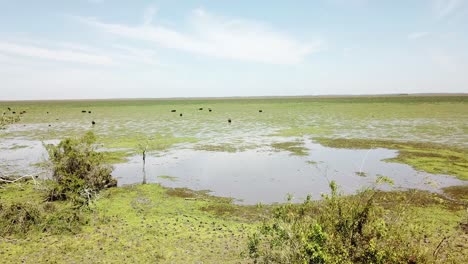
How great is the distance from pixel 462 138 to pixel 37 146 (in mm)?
47689

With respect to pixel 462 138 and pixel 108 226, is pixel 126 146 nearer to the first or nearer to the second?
pixel 108 226

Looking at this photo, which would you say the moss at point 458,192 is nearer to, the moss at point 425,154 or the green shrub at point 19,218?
the moss at point 425,154

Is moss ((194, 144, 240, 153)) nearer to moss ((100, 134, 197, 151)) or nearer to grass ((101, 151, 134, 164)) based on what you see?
moss ((100, 134, 197, 151))

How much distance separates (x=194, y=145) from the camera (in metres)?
38.5

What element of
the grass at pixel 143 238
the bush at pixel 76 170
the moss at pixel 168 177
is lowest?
the moss at pixel 168 177

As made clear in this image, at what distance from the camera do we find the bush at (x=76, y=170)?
1827 centimetres

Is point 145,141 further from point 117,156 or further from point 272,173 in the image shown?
point 272,173

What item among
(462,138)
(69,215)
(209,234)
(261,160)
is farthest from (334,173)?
(462,138)

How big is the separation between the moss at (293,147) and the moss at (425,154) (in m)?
2.98

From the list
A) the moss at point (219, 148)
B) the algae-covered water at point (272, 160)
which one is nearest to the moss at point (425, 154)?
the algae-covered water at point (272, 160)

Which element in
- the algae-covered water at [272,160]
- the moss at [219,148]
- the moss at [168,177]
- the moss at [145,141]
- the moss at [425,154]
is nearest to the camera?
the algae-covered water at [272,160]

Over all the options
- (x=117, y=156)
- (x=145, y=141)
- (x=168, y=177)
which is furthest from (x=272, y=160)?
(x=145, y=141)

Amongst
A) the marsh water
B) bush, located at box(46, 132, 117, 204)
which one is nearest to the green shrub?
bush, located at box(46, 132, 117, 204)

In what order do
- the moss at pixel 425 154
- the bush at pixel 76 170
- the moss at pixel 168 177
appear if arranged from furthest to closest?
the moss at pixel 425 154
the moss at pixel 168 177
the bush at pixel 76 170
